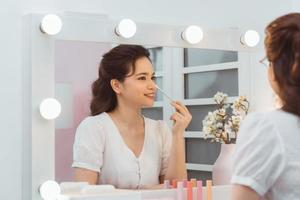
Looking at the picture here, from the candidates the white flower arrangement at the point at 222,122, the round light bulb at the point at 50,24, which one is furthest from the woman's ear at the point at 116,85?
the white flower arrangement at the point at 222,122

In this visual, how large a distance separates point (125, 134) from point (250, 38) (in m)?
0.54

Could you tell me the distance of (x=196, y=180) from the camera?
1.55 meters

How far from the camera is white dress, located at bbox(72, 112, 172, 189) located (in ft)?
4.57

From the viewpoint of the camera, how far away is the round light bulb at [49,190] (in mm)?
1310

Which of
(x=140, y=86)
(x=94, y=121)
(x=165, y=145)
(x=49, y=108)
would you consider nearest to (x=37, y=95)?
(x=49, y=108)

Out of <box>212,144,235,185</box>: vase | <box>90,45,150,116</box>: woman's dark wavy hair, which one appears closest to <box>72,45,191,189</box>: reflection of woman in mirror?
<box>90,45,150,116</box>: woman's dark wavy hair

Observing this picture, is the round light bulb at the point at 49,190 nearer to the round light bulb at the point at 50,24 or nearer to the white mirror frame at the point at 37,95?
the white mirror frame at the point at 37,95

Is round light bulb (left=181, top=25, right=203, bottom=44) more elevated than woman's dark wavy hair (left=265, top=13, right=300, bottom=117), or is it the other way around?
round light bulb (left=181, top=25, right=203, bottom=44)

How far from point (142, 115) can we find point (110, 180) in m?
0.21

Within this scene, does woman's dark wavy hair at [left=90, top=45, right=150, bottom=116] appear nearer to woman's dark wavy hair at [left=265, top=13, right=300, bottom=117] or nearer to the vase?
the vase

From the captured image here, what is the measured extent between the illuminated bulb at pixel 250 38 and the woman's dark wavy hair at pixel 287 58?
2.67 ft

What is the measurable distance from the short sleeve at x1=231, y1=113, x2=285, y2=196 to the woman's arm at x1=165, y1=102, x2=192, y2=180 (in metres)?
0.68

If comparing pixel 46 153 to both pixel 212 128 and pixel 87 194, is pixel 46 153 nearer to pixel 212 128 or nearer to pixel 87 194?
pixel 87 194

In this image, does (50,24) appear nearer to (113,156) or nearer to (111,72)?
(111,72)
